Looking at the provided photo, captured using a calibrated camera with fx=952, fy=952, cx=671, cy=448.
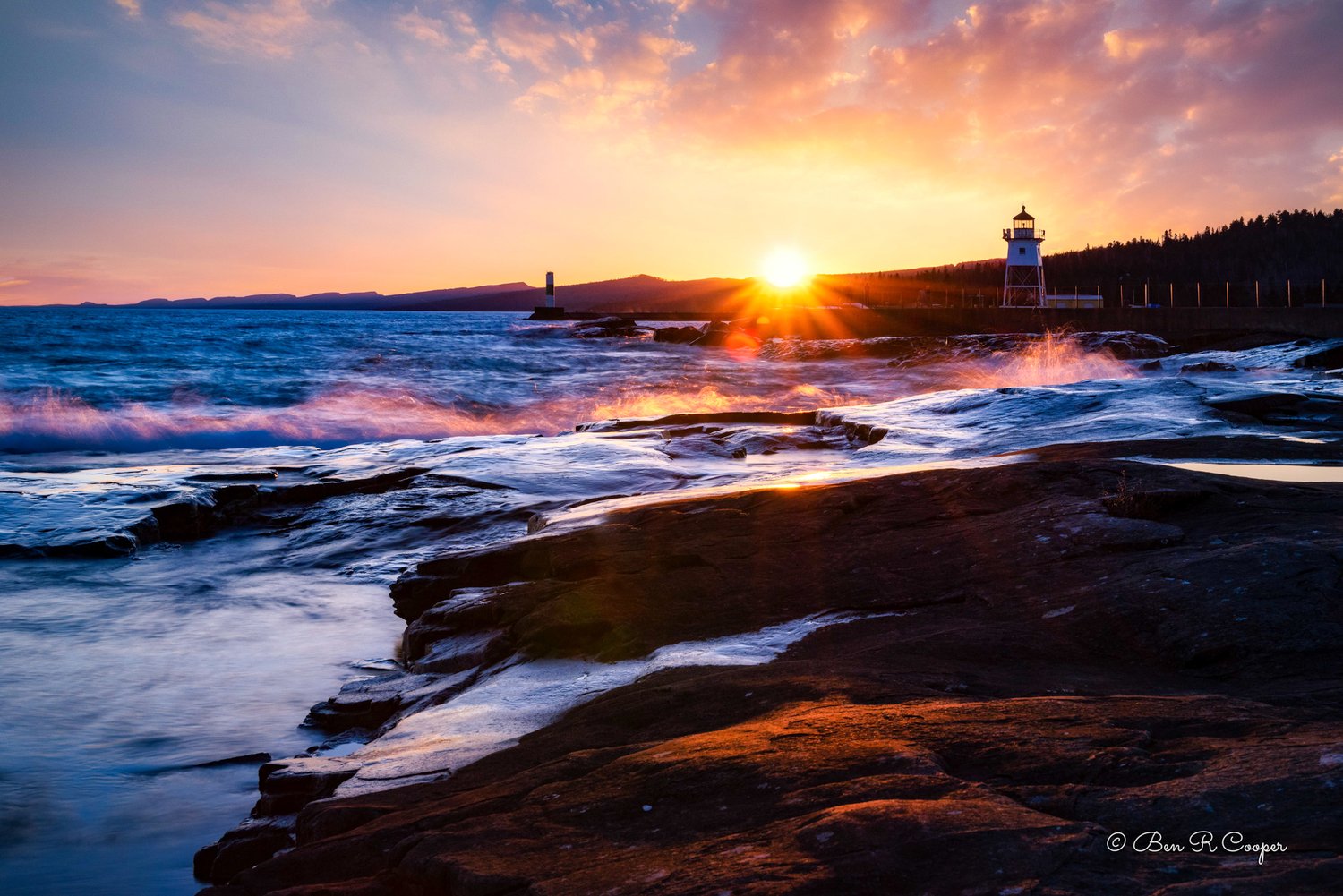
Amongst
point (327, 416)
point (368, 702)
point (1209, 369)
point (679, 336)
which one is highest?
point (679, 336)

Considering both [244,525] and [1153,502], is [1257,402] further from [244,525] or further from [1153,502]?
[244,525]

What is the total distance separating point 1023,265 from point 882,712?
58945mm

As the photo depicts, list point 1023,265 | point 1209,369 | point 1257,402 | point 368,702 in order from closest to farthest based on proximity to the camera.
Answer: point 368,702, point 1257,402, point 1209,369, point 1023,265

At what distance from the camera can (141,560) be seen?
944cm

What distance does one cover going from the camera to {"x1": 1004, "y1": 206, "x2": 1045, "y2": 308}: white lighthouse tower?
55812mm

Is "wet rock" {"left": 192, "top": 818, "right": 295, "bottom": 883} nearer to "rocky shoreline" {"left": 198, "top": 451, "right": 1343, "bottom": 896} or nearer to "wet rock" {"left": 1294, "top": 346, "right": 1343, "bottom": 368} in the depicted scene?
"rocky shoreline" {"left": 198, "top": 451, "right": 1343, "bottom": 896}

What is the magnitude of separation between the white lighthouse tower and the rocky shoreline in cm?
5222

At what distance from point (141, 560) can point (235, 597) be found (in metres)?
1.94

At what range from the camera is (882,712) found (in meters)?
2.98

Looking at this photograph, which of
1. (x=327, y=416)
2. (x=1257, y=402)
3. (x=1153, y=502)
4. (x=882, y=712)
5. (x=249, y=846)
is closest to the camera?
(x=882, y=712)

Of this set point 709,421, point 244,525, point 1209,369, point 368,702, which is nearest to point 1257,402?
point 709,421

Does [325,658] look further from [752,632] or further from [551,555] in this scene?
[752,632]

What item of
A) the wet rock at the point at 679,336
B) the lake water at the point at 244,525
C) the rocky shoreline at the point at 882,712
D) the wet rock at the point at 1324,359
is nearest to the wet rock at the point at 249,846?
the rocky shoreline at the point at 882,712

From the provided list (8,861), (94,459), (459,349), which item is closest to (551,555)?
(8,861)
